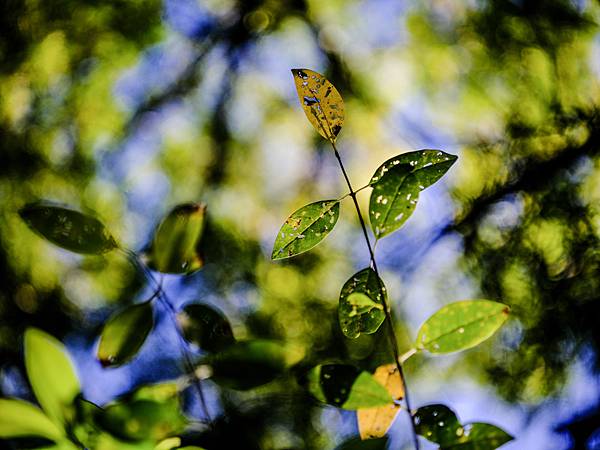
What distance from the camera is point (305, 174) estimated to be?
1.33 m

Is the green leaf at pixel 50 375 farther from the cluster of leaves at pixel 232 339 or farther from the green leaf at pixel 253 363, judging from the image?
the green leaf at pixel 253 363

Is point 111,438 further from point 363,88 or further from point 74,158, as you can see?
point 363,88

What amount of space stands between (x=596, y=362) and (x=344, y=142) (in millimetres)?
724

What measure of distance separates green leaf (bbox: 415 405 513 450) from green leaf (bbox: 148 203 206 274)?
23 cm

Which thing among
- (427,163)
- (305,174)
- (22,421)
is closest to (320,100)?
(427,163)

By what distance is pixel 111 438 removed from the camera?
37cm

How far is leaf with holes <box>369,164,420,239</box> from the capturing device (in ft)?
1.39

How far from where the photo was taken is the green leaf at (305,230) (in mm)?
435

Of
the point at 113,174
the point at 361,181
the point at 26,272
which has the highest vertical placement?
the point at 113,174

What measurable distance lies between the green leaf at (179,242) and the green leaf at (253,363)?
0.34 feet

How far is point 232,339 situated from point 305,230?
0.11 m

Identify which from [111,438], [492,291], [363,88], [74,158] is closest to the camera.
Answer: [111,438]

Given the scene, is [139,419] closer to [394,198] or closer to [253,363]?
[253,363]

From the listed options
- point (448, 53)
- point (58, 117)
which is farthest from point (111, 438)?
point (448, 53)
